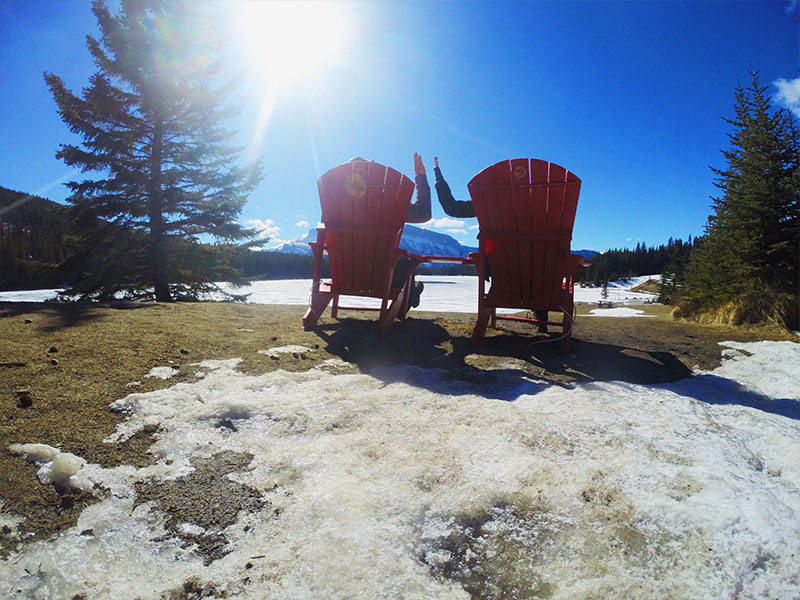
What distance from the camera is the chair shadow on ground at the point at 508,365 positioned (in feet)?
7.16

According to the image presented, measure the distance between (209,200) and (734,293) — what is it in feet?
36.3

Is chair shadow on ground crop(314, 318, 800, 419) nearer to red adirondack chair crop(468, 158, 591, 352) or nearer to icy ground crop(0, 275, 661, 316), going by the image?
red adirondack chair crop(468, 158, 591, 352)

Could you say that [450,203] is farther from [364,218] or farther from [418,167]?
[364,218]

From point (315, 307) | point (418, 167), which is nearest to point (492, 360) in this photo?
point (315, 307)

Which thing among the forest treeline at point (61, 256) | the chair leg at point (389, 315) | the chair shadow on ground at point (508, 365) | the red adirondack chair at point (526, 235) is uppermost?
the forest treeline at point (61, 256)

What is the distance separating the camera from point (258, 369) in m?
2.48

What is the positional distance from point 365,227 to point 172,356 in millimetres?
2044

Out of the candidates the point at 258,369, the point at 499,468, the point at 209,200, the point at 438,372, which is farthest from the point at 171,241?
the point at 499,468

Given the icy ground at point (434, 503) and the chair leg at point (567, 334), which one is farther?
the chair leg at point (567, 334)

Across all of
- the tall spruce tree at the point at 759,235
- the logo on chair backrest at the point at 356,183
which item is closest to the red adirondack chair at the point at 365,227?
the logo on chair backrest at the point at 356,183

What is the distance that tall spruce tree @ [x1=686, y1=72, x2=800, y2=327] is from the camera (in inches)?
206

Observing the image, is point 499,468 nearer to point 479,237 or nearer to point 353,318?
point 479,237

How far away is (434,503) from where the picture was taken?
1199 millimetres

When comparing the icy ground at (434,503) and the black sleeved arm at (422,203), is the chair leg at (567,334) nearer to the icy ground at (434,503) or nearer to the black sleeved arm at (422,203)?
the icy ground at (434,503)
